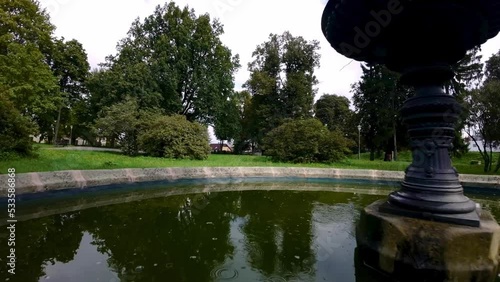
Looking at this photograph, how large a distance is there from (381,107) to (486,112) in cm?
991

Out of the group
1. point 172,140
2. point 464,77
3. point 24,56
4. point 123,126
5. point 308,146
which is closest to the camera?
point 24,56

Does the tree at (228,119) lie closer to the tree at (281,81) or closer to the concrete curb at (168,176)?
the tree at (281,81)

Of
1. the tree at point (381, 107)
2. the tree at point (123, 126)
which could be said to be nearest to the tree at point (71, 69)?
the tree at point (123, 126)

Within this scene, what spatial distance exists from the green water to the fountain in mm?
562

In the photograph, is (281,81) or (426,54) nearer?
(426,54)

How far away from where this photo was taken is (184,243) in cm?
357

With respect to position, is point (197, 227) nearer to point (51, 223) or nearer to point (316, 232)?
point (316, 232)

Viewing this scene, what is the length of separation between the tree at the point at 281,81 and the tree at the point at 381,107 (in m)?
6.48

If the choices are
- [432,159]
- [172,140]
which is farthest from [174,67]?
[432,159]

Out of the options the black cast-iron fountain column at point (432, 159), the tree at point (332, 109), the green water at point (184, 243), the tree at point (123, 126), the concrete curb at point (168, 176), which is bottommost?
the green water at point (184, 243)

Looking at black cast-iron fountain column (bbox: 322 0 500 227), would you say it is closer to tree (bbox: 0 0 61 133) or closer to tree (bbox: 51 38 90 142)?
tree (bbox: 0 0 61 133)

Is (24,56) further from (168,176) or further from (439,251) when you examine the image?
(439,251)

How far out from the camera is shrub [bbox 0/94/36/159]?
983 cm

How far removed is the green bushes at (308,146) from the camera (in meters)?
18.2
